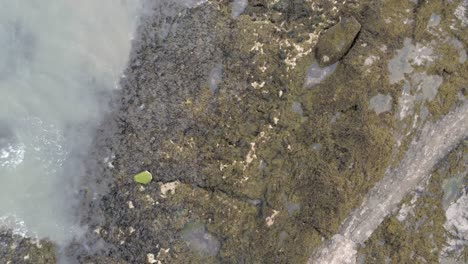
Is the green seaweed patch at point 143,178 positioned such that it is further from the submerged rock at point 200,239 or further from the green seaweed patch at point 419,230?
the green seaweed patch at point 419,230

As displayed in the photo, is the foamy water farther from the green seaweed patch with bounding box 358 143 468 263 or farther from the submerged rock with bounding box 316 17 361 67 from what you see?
the green seaweed patch with bounding box 358 143 468 263

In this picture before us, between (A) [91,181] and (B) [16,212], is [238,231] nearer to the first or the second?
(A) [91,181]

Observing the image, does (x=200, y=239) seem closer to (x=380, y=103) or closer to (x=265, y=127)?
(x=265, y=127)

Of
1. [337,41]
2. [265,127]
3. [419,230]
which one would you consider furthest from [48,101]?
[419,230]

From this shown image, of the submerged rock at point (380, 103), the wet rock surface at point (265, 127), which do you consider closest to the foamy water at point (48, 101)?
the wet rock surface at point (265, 127)

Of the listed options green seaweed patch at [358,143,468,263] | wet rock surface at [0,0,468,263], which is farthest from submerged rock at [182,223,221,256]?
green seaweed patch at [358,143,468,263]
